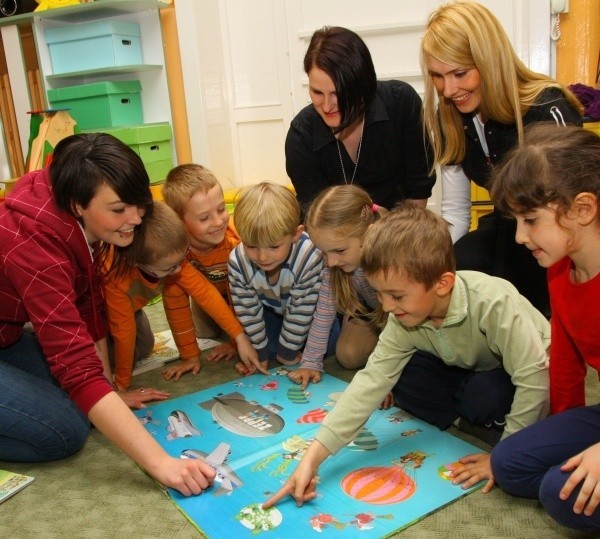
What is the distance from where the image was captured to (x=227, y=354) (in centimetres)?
167

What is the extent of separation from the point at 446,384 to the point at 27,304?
782 mm

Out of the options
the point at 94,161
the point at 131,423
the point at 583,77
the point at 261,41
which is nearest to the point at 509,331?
the point at 131,423

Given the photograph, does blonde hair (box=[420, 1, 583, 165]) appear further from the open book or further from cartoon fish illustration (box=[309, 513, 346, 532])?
the open book

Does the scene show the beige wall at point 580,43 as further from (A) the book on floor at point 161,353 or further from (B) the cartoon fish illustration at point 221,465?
(B) the cartoon fish illustration at point 221,465

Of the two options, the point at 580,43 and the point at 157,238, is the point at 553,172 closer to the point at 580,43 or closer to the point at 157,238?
the point at 157,238

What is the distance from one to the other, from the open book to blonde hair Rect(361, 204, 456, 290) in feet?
2.39

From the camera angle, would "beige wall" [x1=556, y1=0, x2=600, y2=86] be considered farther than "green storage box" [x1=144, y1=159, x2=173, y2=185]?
No

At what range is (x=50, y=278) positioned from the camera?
43.4 inches

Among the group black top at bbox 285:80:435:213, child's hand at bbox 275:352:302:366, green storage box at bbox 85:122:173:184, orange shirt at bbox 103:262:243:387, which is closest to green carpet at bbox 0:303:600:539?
orange shirt at bbox 103:262:243:387

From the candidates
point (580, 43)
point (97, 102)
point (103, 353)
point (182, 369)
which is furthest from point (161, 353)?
point (580, 43)

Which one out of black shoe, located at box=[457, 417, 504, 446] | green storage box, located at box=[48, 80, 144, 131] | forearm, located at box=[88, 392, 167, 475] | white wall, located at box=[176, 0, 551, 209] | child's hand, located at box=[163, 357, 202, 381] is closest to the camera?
forearm, located at box=[88, 392, 167, 475]

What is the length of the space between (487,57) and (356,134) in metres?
0.48

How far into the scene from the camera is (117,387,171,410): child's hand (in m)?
1.40

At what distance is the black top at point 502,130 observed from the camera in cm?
128
